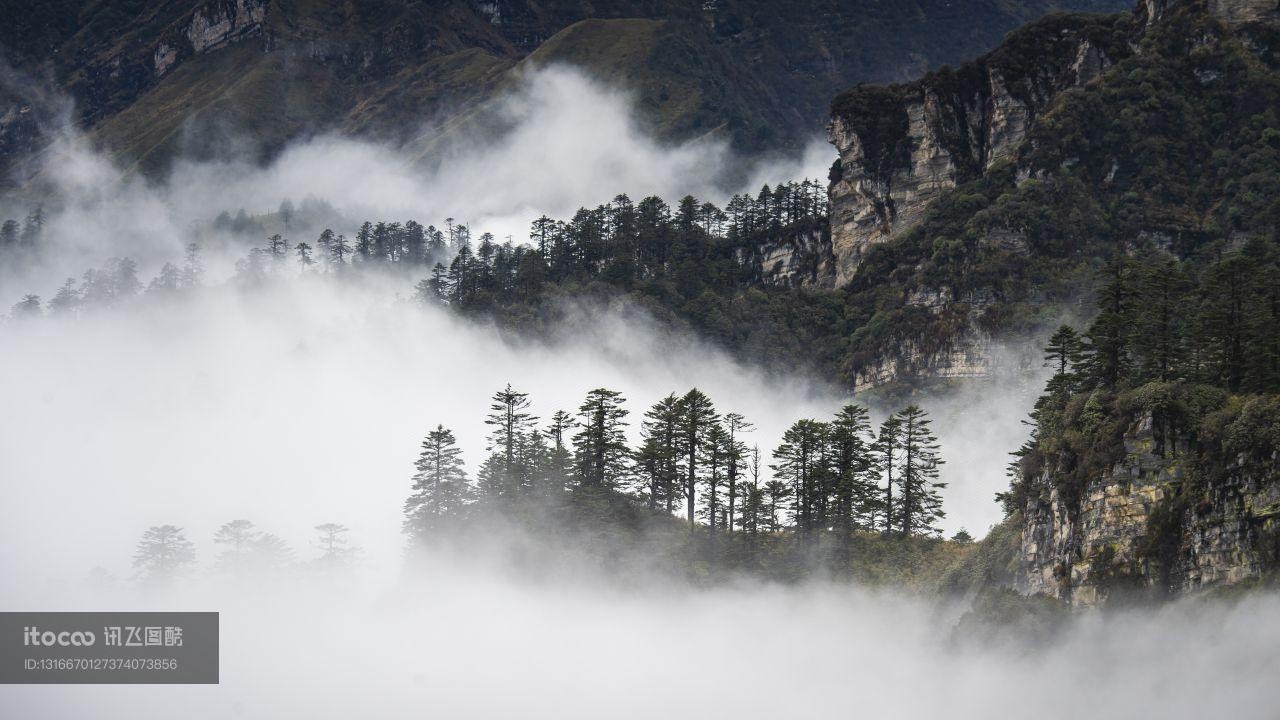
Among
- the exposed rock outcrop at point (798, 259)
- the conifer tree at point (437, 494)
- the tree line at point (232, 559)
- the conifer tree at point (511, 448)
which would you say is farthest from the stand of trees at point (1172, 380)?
the exposed rock outcrop at point (798, 259)

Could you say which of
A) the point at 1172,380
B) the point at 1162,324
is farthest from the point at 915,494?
the point at 1172,380

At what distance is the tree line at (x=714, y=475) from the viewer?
108 metres

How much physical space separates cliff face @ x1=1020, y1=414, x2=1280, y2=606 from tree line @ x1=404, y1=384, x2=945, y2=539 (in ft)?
63.5

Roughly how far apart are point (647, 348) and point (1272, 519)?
11170 centimetres

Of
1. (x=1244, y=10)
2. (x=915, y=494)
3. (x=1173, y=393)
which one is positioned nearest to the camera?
(x=1173, y=393)

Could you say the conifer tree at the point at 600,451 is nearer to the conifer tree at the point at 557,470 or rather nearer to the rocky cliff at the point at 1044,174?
the conifer tree at the point at 557,470

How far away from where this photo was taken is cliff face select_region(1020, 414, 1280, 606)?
73.2 m

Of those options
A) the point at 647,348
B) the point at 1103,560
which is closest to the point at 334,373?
the point at 647,348

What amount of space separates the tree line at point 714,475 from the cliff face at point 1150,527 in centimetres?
1934

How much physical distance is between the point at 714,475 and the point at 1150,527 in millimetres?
38134

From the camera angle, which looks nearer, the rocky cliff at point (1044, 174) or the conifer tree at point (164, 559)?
the conifer tree at point (164, 559)

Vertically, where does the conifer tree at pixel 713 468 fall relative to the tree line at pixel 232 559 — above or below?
above

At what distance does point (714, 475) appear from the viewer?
11038 centimetres

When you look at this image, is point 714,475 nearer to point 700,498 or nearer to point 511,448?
point 700,498
